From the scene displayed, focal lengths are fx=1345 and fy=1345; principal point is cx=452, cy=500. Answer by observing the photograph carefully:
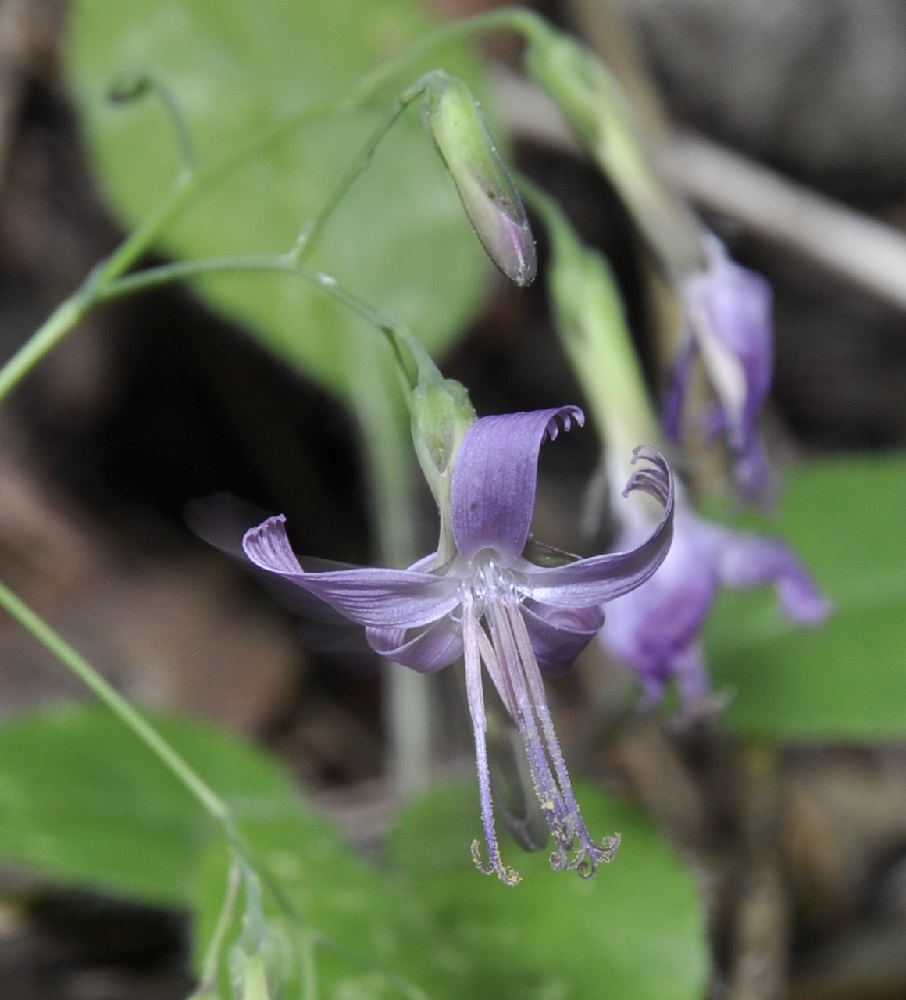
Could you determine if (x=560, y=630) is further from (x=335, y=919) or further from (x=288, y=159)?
(x=288, y=159)

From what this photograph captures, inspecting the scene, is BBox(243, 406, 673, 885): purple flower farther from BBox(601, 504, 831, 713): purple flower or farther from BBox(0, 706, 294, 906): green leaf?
BBox(0, 706, 294, 906): green leaf

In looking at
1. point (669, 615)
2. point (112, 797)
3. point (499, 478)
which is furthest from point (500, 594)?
point (112, 797)

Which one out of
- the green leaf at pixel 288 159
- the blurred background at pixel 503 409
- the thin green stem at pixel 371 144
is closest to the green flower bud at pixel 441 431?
the thin green stem at pixel 371 144

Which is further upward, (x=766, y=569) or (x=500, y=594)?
(x=766, y=569)

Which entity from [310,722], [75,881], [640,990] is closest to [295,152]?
[310,722]

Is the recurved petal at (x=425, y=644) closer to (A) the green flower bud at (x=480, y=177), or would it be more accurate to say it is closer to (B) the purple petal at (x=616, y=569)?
(B) the purple petal at (x=616, y=569)

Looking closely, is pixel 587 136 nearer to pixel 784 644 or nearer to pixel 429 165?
pixel 784 644

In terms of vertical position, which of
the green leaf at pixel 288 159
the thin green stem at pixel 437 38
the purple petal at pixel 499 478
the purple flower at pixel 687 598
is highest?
the green leaf at pixel 288 159
